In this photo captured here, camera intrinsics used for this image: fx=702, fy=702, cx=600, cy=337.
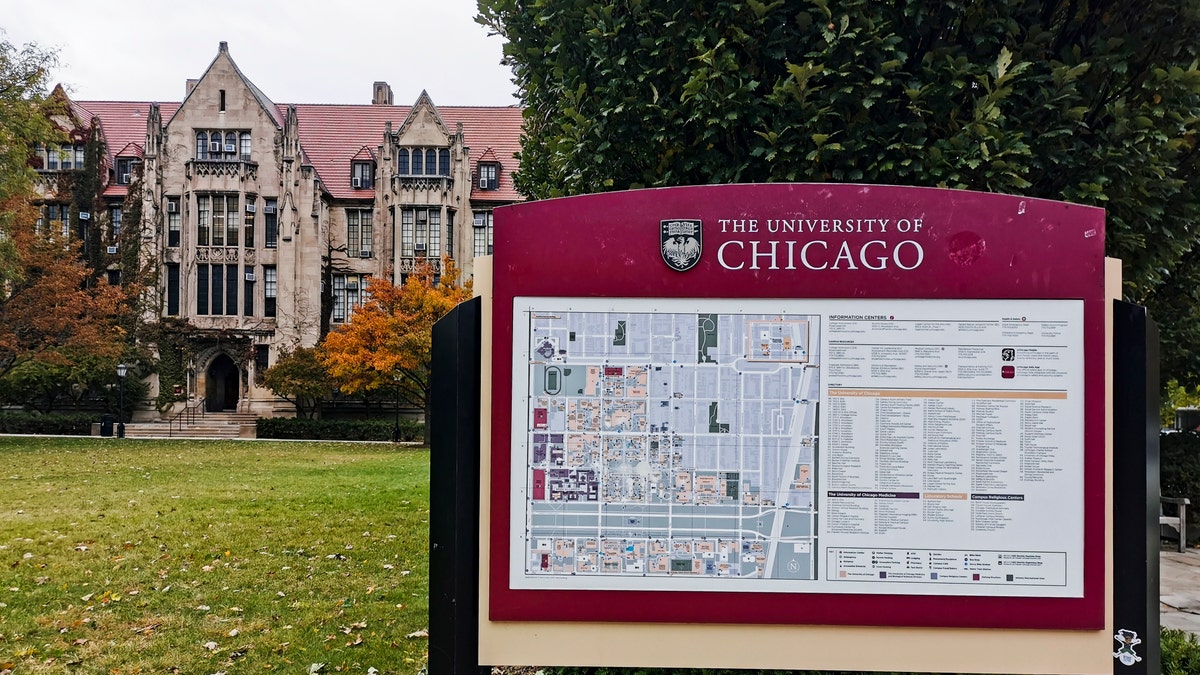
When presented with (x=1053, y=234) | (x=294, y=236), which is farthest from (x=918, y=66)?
(x=294, y=236)

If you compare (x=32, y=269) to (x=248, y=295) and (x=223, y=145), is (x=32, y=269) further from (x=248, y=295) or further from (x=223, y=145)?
(x=223, y=145)

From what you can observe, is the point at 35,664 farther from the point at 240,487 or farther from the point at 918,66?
the point at 240,487

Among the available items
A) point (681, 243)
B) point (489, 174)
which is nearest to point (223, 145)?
point (489, 174)

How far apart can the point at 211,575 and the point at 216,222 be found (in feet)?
114

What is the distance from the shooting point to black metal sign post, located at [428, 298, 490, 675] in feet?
10.8

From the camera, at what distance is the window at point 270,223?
37.2 meters

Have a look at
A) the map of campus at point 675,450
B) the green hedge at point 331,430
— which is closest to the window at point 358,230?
the green hedge at point 331,430

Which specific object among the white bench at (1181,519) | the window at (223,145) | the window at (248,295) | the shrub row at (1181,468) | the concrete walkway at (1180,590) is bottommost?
the concrete walkway at (1180,590)

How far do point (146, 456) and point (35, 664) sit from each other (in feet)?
58.5

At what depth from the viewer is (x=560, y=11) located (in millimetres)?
5035

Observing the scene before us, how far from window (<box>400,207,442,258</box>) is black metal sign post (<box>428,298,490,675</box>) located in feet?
120

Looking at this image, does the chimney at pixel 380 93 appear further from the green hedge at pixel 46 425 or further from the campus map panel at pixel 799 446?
the campus map panel at pixel 799 446

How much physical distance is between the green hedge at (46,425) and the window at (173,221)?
10115 mm

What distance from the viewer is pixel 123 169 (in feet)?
127
